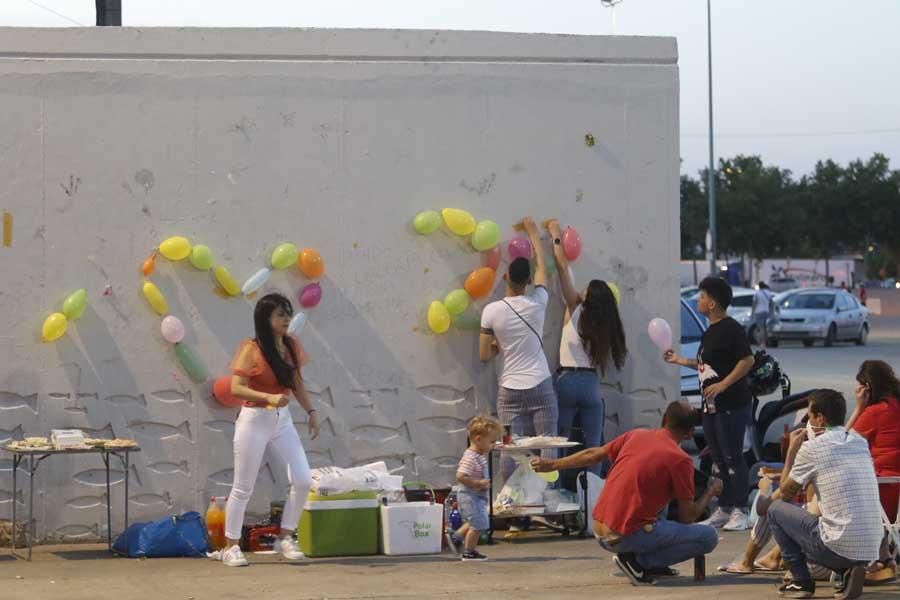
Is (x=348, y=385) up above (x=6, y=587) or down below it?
above

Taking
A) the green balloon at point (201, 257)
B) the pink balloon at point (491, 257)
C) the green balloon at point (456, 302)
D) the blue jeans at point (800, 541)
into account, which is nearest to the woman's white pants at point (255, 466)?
the green balloon at point (201, 257)

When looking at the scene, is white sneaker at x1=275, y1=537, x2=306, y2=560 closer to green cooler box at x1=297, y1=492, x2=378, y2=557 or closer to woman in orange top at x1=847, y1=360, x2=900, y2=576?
green cooler box at x1=297, y1=492, x2=378, y2=557

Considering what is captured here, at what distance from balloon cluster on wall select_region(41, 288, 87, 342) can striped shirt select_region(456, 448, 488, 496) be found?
9.64 feet

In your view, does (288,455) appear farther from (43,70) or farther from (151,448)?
(43,70)

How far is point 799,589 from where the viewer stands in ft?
28.0

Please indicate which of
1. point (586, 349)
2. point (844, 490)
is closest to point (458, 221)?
point (586, 349)

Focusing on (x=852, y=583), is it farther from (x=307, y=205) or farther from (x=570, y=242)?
(x=307, y=205)

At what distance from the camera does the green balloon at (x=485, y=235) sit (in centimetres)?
1127

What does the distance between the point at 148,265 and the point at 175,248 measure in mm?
238

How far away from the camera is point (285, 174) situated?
36.2ft

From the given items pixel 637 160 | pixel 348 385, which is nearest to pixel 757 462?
pixel 637 160

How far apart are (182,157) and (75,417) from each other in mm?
2027

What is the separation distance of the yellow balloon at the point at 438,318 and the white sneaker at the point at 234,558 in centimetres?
236

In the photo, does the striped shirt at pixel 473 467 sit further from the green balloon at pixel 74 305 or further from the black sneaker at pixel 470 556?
the green balloon at pixel 74 305
